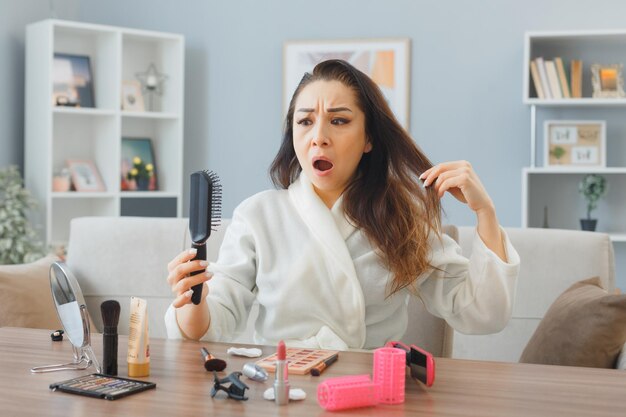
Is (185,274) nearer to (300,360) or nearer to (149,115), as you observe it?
(300,360)

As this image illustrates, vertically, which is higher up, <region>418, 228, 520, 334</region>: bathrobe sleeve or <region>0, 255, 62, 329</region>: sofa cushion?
<region>418, 228, 520, 334</region>: bathrobe sleeve

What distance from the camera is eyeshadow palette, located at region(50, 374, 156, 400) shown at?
1.30 meters

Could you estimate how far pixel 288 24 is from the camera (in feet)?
16.8

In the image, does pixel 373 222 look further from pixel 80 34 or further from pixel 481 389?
pixel 80 34

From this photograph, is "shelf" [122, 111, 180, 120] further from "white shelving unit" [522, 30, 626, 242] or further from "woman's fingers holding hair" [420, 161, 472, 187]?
"woman's fingers holding hair" [420, 161, 472, 187]

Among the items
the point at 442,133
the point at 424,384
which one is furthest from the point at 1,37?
the point at 424,384

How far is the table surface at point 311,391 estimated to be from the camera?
1.24 meters

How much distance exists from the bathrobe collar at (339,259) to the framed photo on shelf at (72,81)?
315cm

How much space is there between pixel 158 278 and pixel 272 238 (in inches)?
34.6

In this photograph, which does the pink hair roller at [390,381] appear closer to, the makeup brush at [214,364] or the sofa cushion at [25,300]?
the makeup brush at [214,364]

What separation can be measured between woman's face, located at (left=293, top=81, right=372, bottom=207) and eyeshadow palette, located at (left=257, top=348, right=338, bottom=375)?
0.53 metres

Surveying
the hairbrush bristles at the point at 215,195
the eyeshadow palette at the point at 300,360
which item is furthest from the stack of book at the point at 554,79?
the eyeshadow palette at the point at 300,360

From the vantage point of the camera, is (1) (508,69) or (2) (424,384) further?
(1) (508,69)

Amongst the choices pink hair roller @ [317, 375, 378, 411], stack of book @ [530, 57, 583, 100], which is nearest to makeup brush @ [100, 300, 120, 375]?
pink hair roller @ [317, 375, 378, 411]
